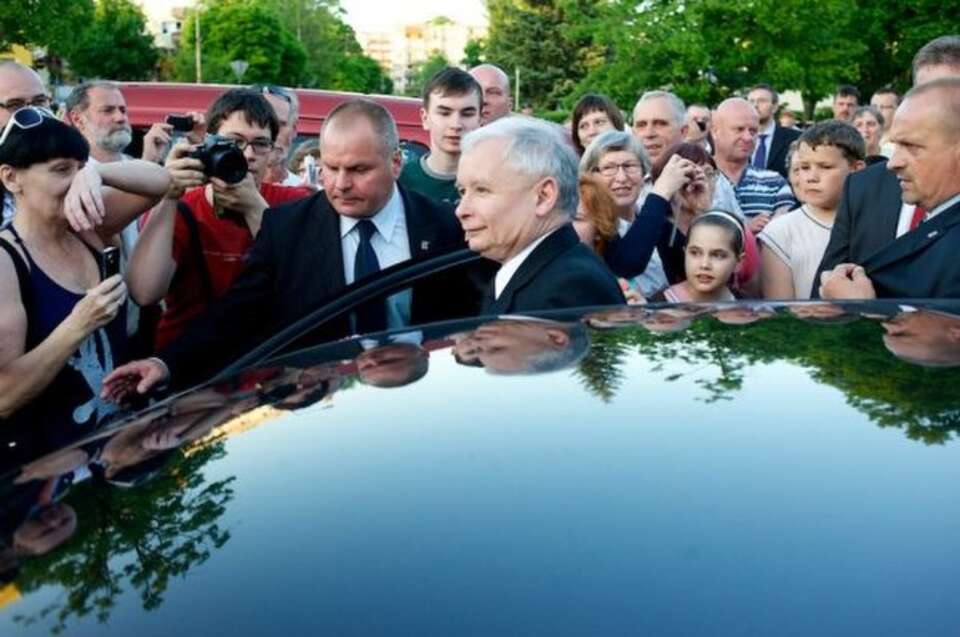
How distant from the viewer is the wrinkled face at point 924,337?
70.8 inches

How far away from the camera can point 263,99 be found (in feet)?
14.9

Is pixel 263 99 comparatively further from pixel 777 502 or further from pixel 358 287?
pixel 777 502

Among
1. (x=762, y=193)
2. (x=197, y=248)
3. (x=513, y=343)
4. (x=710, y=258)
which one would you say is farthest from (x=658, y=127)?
(x=513, y=343)

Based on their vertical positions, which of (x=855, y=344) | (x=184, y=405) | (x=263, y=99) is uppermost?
(x=263, y=99)

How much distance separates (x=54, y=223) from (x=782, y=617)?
2629mm

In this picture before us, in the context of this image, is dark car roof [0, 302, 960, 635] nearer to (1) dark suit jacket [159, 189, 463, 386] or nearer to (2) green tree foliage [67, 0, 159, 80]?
(1) dark suit jacket [159, 189, 463, 386]

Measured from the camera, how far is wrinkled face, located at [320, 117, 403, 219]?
12.6 feet

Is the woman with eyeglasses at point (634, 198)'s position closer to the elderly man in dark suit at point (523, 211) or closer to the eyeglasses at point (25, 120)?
the elderly man in dark suit at point (523, 211)

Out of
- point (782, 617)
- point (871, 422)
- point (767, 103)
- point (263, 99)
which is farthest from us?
point (767, 103)

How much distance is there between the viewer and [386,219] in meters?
3.96

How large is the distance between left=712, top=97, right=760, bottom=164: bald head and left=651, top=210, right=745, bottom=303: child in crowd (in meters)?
2.22

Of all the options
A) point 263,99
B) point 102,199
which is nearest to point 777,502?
point 102,199

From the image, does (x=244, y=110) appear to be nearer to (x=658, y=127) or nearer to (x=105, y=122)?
(x=105, y=122)

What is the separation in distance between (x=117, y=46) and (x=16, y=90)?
6523cm
